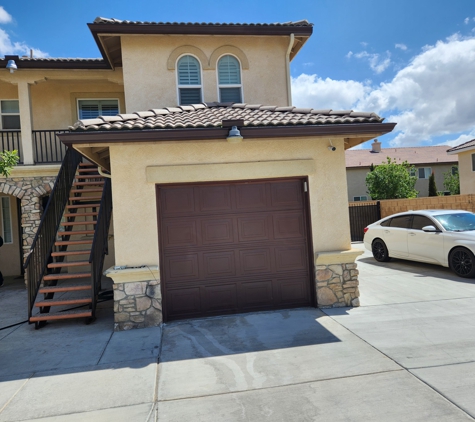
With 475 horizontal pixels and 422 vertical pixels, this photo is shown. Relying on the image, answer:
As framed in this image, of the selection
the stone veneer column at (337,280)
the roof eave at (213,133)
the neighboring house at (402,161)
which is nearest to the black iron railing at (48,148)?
the roof eave at (213,133)

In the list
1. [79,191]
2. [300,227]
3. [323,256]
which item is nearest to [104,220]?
[79,191]

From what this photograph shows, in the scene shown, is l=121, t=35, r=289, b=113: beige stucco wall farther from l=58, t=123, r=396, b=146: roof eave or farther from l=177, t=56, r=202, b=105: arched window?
l=58, t=123, r=396, b=146: roof eave

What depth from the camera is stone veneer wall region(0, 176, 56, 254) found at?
10094mm

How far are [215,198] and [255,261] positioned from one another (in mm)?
1390

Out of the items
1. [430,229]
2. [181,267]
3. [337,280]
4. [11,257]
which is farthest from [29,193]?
[430,229]

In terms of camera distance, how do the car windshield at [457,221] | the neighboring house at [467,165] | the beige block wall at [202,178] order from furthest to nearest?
the neighboring house at [467,165] → the car windshield at [457,221] → the beige block wall at [202,178]

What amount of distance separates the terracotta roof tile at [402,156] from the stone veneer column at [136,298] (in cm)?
2666

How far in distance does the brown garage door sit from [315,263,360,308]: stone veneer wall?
0.25 m

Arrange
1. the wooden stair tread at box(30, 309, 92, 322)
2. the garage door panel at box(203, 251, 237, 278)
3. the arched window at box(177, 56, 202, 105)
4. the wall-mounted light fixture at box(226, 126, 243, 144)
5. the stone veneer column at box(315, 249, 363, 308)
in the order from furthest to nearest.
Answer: the arched window at box(177, 56, 202, 105), the stone veneer column at box(315, 249, 363, 308), the garage door panel at box(203, 251, 237, 278), the wooden stair tread at box(30, 309, 92, 322), the wall-mounted light fixture at box(226, 126, 243, 144)

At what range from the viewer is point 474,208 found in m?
15.1

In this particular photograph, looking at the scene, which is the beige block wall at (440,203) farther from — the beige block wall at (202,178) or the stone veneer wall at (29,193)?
the stone veneer wall at (29,193)

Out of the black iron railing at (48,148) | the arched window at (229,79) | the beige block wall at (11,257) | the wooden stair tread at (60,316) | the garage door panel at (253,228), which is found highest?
the arched window at (229,79)

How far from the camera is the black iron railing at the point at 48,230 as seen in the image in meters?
6.39

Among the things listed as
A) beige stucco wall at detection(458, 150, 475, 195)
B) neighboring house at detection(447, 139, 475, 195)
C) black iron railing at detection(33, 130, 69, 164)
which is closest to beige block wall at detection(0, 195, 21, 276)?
black iron railing at detection(33, 130, 69, 164)
